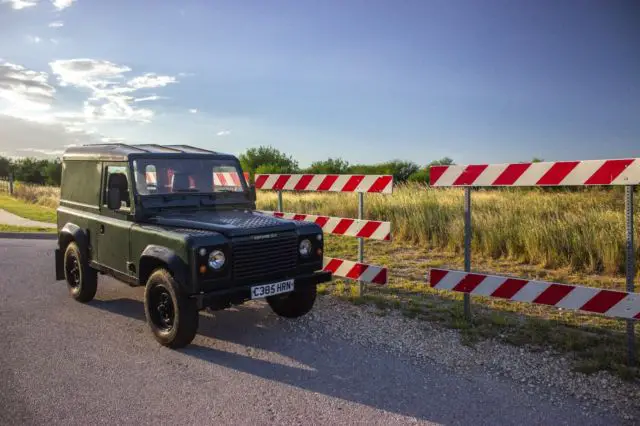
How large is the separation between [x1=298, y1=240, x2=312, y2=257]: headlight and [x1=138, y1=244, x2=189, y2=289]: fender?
4.77 ft

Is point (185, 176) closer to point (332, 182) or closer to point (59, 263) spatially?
point (332, 182)

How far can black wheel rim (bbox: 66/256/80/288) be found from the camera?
756cm

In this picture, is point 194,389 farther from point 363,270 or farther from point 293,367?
point 363,270

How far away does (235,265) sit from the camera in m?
5.43

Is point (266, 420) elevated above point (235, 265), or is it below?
below

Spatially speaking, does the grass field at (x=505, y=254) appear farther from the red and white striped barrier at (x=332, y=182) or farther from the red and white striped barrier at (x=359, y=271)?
the red and white striped barrier at (x=332, y=182)

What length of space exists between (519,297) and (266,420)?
11.0 ft

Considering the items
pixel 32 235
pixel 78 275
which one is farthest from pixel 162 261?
pixel 32 235

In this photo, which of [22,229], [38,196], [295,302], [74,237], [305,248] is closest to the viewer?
[305,248]

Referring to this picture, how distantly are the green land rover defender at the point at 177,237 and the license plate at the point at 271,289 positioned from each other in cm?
1

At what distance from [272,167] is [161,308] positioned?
157 ft

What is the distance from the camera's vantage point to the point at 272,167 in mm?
53031

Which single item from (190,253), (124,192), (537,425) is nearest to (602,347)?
(537,425)

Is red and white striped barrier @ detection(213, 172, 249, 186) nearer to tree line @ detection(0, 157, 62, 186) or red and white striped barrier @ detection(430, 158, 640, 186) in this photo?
red and white striped barrier @ detection(430, 158, 640, 186)
